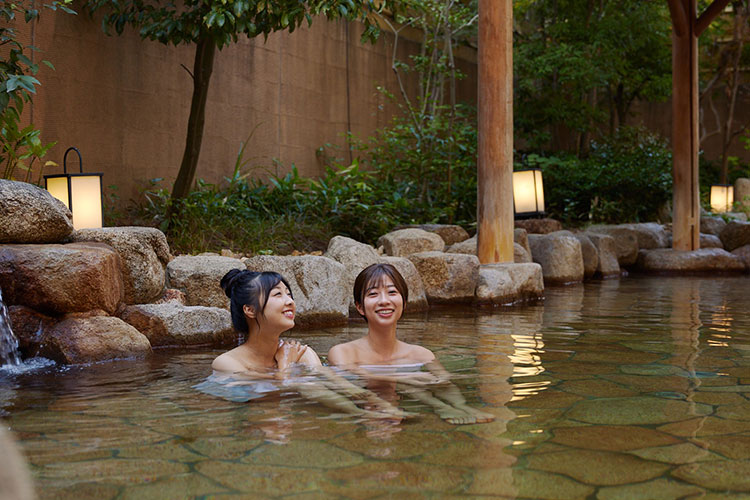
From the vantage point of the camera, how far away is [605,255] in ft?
34.7

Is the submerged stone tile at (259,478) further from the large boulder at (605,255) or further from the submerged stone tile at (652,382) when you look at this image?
the large boulder at (605,255)

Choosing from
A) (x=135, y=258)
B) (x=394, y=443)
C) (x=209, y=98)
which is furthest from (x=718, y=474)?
(x=209, y=98)

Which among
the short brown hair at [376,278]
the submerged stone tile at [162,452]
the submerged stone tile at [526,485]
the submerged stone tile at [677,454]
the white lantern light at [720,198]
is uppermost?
the white lantern light at [720,198]

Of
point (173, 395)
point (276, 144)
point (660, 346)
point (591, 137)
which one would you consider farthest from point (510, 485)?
point (591, 137)

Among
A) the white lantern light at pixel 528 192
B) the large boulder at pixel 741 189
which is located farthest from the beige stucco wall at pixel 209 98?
the large boulder at pixel 741 189

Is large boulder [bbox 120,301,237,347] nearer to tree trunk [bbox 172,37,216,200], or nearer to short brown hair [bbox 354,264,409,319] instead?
short brown hair [bbox 354,264,409,319]

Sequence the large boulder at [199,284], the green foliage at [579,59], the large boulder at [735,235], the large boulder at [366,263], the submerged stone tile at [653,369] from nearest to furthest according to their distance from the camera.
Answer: the submerged stone tile at [653,369]
the large boulder at [199,284]
the large boulder at [366,263]
the large boulder at [735,235]
the green foliage at [579,59]

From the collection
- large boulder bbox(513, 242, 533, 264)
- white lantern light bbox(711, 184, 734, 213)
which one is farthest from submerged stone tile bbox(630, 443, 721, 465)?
white lantern light bbox(711, 184, 734, 213)

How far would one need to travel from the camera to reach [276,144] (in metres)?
10.3

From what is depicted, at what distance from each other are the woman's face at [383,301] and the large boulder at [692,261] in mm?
8410

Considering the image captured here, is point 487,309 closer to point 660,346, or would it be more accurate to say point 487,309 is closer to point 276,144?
point 660,346

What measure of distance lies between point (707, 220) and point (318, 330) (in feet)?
31.1

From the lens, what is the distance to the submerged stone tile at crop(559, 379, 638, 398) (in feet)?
10.8

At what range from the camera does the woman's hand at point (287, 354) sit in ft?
12.7
